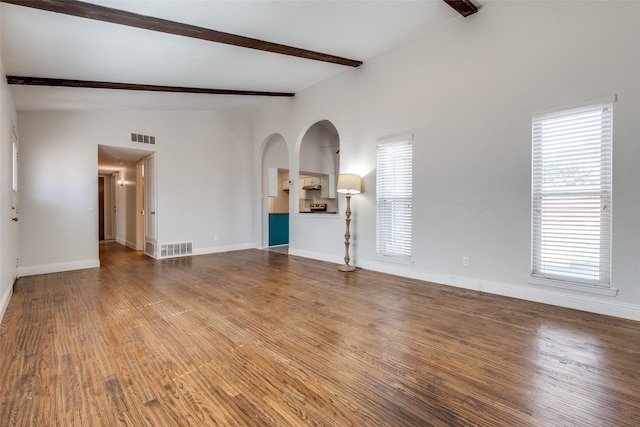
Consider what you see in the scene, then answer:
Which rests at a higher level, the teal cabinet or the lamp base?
the teal cabinet

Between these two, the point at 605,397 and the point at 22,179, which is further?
the point at 22,179

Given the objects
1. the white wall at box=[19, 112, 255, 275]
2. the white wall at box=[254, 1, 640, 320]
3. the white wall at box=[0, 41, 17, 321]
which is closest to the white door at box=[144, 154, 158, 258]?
the white wall at box=[19, 112, 255, 275]

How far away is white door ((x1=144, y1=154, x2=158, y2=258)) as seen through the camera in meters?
6.17

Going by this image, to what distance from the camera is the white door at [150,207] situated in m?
6.17

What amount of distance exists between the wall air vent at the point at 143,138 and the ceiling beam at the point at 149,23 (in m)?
3.46

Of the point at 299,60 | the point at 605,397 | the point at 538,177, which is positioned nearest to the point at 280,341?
the point at 605,397

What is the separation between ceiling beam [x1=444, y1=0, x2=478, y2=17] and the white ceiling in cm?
16

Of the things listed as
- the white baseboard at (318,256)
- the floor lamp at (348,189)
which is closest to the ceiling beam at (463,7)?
the floor lamp at (348,189)

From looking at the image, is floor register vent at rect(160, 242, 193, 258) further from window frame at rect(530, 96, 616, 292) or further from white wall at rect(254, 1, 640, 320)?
window frame at rect(530, 96, 616, 292)

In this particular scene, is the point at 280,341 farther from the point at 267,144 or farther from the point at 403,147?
the point at 267,144

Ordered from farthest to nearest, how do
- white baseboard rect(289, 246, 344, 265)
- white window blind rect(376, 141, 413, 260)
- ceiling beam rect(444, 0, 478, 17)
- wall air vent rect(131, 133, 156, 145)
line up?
wall air vent rect(131, 133, 156, 145) < white baseboard rect(289, 246, 344, 265) < white window blind rect(376, 141, 413, 260) < ceiling beam rect(444, 0, 478, 17)

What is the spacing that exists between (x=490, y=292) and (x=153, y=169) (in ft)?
20.5

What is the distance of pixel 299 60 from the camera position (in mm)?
4480

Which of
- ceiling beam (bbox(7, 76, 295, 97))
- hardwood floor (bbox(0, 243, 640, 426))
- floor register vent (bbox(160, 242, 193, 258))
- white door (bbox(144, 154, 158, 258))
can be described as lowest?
hardwood floor (bbox(0, 243, 640, 426))
